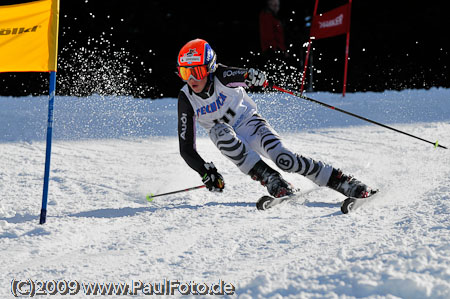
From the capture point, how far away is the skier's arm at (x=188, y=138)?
3.80m

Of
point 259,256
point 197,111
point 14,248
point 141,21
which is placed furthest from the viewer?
point 141,21

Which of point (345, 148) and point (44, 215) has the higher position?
point (345, 148)

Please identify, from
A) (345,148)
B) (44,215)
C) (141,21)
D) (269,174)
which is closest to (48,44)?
(44,215)

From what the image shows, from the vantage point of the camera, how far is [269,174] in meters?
3.67

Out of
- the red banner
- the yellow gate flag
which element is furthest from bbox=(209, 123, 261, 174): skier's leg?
the red banner

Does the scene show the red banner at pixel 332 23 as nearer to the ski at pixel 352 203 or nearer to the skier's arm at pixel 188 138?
the skier's arm at pixel 188 138

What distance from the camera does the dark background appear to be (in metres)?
11.7

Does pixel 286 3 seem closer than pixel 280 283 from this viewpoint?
No

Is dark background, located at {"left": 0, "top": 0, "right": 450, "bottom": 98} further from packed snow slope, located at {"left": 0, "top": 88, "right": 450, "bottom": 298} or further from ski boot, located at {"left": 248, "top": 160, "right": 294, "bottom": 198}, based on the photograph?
ski boot, located at {"left": 248, "top": 160, "right": 294, "bottom": 198}

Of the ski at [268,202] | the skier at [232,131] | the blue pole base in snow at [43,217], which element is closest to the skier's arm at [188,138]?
the skier at [232,131]

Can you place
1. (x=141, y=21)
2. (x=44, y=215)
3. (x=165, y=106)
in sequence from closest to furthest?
(x=44, y=215)
(x=165, y=106)
(x=141, y=21)

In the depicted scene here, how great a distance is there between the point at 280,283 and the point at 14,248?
162 centimetres

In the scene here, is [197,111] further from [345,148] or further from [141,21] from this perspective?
[141,21]

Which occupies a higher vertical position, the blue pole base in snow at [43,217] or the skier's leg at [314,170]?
the skier's leg at [314,170]
